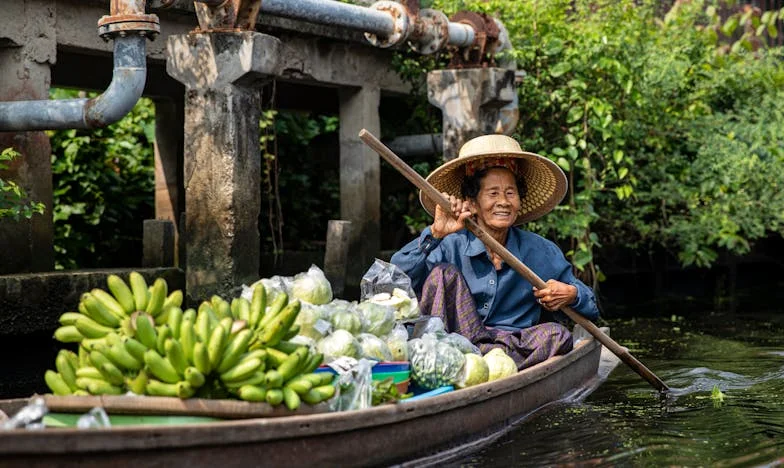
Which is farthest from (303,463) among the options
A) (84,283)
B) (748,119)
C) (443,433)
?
(748,119)

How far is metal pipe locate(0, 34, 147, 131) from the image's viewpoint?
6129mm

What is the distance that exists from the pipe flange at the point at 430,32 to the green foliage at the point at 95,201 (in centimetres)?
350

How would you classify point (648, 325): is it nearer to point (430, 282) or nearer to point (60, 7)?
point (430, 282)

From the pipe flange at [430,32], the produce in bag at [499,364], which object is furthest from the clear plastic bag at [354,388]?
the pipe flange at [430,32]

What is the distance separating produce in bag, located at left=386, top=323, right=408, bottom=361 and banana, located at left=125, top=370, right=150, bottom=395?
4.42 ft

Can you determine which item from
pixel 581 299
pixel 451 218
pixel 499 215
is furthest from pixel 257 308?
pixel 581 299

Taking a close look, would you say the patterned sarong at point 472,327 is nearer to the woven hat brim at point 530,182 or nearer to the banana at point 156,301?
the woven hat brim at point 530,182

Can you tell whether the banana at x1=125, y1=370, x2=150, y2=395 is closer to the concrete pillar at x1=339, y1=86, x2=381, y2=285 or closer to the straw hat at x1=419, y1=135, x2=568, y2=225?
the straw hat at x1=419, y1=135, x2=568, y2=225

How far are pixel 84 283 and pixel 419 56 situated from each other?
406cm

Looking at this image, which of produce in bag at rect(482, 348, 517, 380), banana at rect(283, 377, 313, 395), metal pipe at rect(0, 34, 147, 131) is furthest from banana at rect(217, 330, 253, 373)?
metal pipe at rect(0, 34, 147, 131)

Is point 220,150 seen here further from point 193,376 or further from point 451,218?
point 193,376

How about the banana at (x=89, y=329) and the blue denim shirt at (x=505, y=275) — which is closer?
the banana at (x=89, y=329)

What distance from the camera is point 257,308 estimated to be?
4.05 m

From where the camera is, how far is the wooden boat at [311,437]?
130 inches
